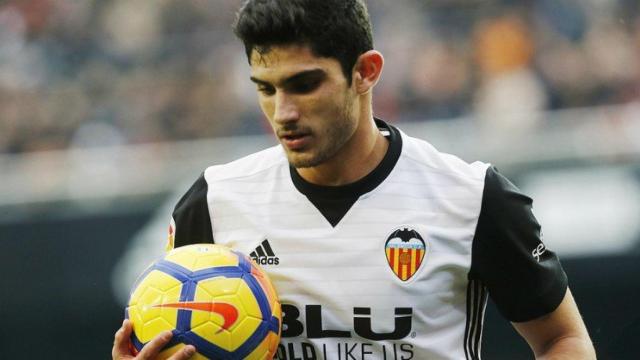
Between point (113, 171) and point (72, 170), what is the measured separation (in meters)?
0.39

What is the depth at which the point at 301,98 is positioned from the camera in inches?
130

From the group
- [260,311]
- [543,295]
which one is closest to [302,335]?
[260,311]

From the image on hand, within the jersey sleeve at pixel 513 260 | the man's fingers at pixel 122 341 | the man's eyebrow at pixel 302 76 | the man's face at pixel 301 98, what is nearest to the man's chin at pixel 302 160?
the man's face at pixel 301 98

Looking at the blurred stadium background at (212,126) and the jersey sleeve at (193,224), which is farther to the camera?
the blurred stadium background at (212,126)

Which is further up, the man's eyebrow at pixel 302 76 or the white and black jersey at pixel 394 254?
the man's eyebrow at pixel 302 76

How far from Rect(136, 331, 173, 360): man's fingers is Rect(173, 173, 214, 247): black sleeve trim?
0.68 m

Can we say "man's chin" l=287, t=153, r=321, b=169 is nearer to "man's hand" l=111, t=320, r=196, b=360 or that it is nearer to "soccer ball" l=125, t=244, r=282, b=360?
"soccer ball" l=125, t=244, r=282, b=360

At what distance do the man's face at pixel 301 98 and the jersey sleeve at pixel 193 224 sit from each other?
1.54 feet

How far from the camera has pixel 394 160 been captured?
361 cm

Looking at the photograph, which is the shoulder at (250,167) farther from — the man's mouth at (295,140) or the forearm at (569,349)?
the forearm at (569,349)

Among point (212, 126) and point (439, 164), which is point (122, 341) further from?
point (212, 126)

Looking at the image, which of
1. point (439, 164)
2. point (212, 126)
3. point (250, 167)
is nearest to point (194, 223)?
point (250, 167)

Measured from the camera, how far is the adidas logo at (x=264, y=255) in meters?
3.49

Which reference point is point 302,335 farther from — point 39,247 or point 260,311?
point 39,247
